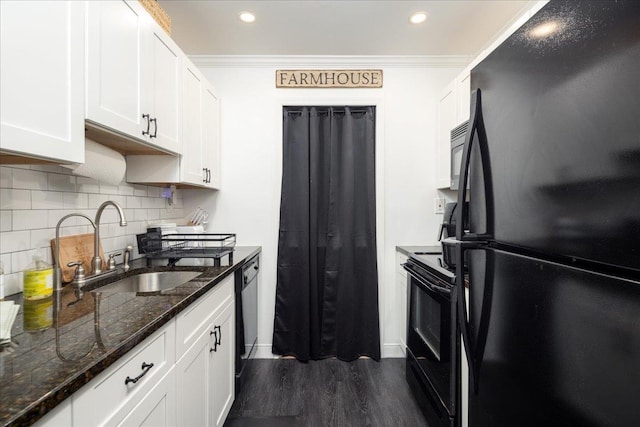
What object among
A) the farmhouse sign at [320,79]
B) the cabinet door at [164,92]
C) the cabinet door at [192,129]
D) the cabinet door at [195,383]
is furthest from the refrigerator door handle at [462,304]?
the farmhouse sign at [320,79]

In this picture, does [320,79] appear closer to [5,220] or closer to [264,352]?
[5,220]

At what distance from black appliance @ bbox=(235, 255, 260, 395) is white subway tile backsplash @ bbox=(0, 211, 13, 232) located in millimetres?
1062

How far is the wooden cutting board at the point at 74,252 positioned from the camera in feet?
4.52

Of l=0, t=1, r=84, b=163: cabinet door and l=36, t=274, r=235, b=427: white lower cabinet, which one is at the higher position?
l=0, t=1, r=84, b=163: cabinet door

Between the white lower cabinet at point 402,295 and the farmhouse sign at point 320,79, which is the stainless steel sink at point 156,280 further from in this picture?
the farmhouse sign at point 320,79

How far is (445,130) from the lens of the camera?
252cm

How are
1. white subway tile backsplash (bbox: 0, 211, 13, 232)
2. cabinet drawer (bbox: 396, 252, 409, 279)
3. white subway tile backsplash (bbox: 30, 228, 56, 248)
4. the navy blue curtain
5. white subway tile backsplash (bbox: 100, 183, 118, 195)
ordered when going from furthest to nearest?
the navy blue curtain, cabinet drawer (bbox: 396, 252, 409, 279), white subway tile backsplash (bbox: 100, 183, 118, 195), white subway tile backsplash (bbox: 30, 228, 56, 248), white subway tile backsplash (bbox: 0, 211, 13, 232)

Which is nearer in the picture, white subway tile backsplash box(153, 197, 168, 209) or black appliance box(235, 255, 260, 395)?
black appliance box(235, 255, 260, 395)

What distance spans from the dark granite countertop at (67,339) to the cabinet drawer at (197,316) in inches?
2.7

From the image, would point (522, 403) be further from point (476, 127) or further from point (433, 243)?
point (433, 243)

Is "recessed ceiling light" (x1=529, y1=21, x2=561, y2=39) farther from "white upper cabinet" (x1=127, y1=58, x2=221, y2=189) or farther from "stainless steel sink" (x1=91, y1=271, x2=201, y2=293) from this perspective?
"white upper cabinet" (x1=127, y1=58, x2=221, y2=189)

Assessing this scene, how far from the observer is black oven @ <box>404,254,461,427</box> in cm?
148

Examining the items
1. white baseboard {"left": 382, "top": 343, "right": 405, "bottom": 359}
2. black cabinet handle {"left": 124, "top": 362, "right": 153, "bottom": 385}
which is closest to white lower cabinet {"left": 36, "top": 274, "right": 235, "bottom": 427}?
black cabinet handle {"left": 124, "top": 362, "right": 153, "bottom": 385}

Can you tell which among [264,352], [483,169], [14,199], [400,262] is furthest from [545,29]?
[264,352]
